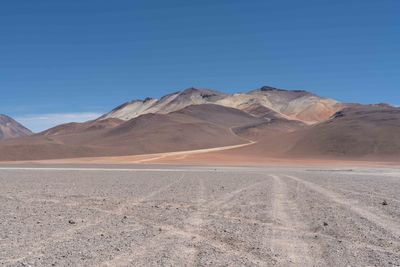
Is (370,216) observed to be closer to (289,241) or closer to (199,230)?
(289,241)

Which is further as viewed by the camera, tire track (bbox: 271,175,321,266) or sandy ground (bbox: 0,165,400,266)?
sandy ground (bbox: 0,165,400,266)

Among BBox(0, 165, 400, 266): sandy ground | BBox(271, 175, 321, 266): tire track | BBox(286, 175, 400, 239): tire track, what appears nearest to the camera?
BBox(271, 175, 321, 266): tire track

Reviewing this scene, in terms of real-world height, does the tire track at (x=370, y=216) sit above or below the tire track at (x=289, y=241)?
above

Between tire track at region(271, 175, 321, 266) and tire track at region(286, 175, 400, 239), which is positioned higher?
tire track at region(286, 175, 400, 239)

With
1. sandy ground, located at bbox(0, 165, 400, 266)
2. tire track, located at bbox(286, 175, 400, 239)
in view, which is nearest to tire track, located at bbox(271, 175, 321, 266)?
sandy ground, located at bbox(0, 165, 400, 266)

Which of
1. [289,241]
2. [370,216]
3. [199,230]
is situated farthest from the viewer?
[370,216]

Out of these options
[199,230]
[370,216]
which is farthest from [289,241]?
[370,216]

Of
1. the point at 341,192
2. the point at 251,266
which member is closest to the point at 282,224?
the point at 251,266

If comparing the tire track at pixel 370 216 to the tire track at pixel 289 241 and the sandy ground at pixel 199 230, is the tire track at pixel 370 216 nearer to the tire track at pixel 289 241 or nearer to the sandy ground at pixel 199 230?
the sandy ground at pixel 199 230

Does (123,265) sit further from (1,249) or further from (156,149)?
(156,149)

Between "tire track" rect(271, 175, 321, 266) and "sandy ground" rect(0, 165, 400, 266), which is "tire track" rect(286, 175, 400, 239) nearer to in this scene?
"sandy ground" rect(0, 165, 400, 266)

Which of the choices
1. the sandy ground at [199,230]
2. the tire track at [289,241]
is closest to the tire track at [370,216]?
the sandy ground at [199,230]
